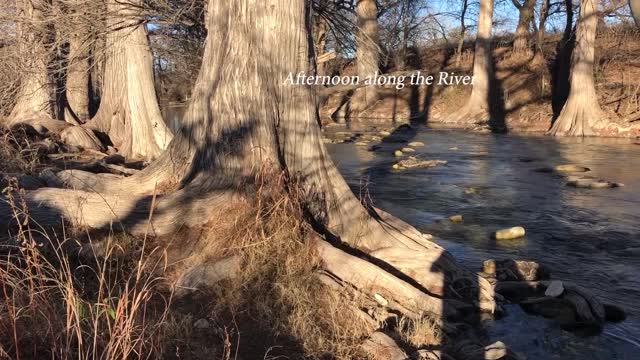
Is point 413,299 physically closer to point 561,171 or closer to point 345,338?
point 345,338

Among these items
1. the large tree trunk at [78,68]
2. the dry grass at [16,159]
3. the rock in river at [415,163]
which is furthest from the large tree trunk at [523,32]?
the dry grass at [16,159]

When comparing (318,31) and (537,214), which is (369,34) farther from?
(537,214)

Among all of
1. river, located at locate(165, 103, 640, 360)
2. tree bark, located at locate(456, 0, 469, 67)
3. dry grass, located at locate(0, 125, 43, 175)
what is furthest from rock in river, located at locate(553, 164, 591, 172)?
tree bark, located at locate(456, 0, 469, 67)

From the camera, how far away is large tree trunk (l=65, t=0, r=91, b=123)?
1031 centimetres

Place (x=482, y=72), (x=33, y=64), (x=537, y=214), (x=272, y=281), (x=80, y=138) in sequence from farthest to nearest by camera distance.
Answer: (x=482, y=72)
(x=80, y=138)
(x=33, y=64)
(x=537, y=214)
(x=272, y=281)

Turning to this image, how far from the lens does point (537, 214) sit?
34.5ft

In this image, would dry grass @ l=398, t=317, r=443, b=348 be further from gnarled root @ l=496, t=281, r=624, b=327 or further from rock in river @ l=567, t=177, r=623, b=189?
rock in river @ l=567, t=177, r=623, b=189

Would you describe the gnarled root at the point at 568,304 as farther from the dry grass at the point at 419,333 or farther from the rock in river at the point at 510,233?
the rock in river at the point at 510,233

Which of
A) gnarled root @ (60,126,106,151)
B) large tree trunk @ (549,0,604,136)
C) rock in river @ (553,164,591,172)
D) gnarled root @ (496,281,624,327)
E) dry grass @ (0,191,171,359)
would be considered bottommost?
gnarled root @ (496,281,624,327)

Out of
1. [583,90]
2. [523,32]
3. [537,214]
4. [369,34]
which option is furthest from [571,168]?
[523,32]

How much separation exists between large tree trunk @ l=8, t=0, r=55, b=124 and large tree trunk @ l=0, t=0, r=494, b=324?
5.08 metres

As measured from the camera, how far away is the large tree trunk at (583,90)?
2355cm

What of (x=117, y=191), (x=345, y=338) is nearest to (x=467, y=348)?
(x=345, y=338)

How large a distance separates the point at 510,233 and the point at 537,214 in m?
1.84
